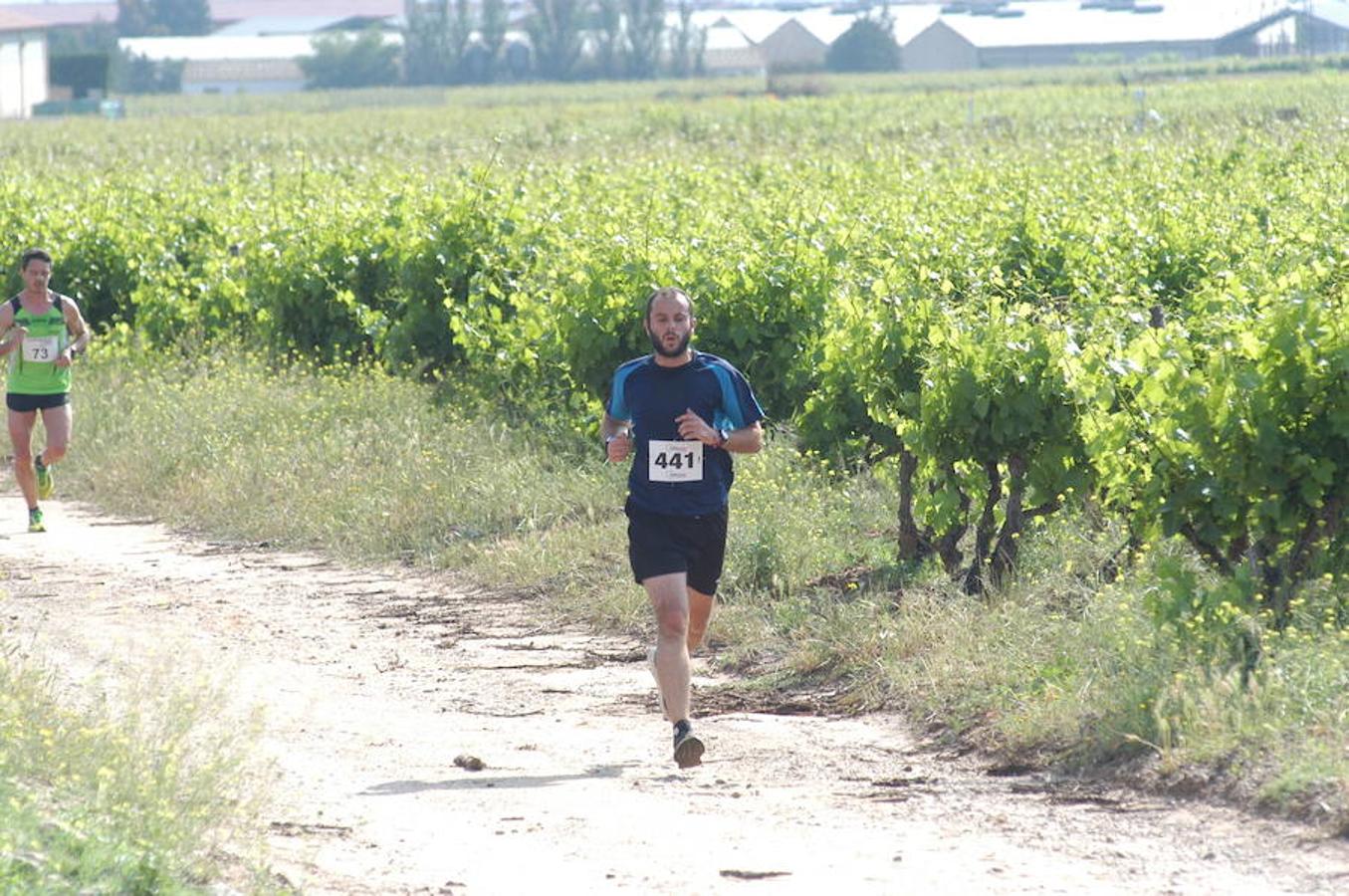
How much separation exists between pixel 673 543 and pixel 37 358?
22.7ft

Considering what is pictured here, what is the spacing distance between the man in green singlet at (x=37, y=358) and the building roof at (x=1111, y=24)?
132331 millimetres

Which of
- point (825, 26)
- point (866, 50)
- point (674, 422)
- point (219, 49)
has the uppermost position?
point (825, 26)

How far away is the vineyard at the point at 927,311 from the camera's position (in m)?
8.41

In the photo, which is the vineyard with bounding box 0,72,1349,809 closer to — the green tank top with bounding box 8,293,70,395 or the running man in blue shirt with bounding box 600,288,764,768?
the running man in blue shirt with bounding box 600,288,764,768

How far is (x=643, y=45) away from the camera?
153125mm

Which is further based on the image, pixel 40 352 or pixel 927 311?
pixel 40 352

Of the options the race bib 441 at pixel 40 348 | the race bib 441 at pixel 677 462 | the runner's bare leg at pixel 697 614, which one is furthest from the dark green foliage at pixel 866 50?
the race bib 441 at pixel 677 462

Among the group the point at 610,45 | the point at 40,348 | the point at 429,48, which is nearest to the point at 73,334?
the point at 40,348

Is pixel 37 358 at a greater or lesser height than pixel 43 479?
greater

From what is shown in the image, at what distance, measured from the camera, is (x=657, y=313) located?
8211mm

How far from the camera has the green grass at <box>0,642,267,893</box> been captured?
5832 mm

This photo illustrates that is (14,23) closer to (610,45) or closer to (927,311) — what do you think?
(610,45)

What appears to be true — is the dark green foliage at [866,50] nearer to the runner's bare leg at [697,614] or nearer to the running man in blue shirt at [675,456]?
the runner's bare leg at [697,614]

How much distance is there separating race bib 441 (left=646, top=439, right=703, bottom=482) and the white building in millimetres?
97904
